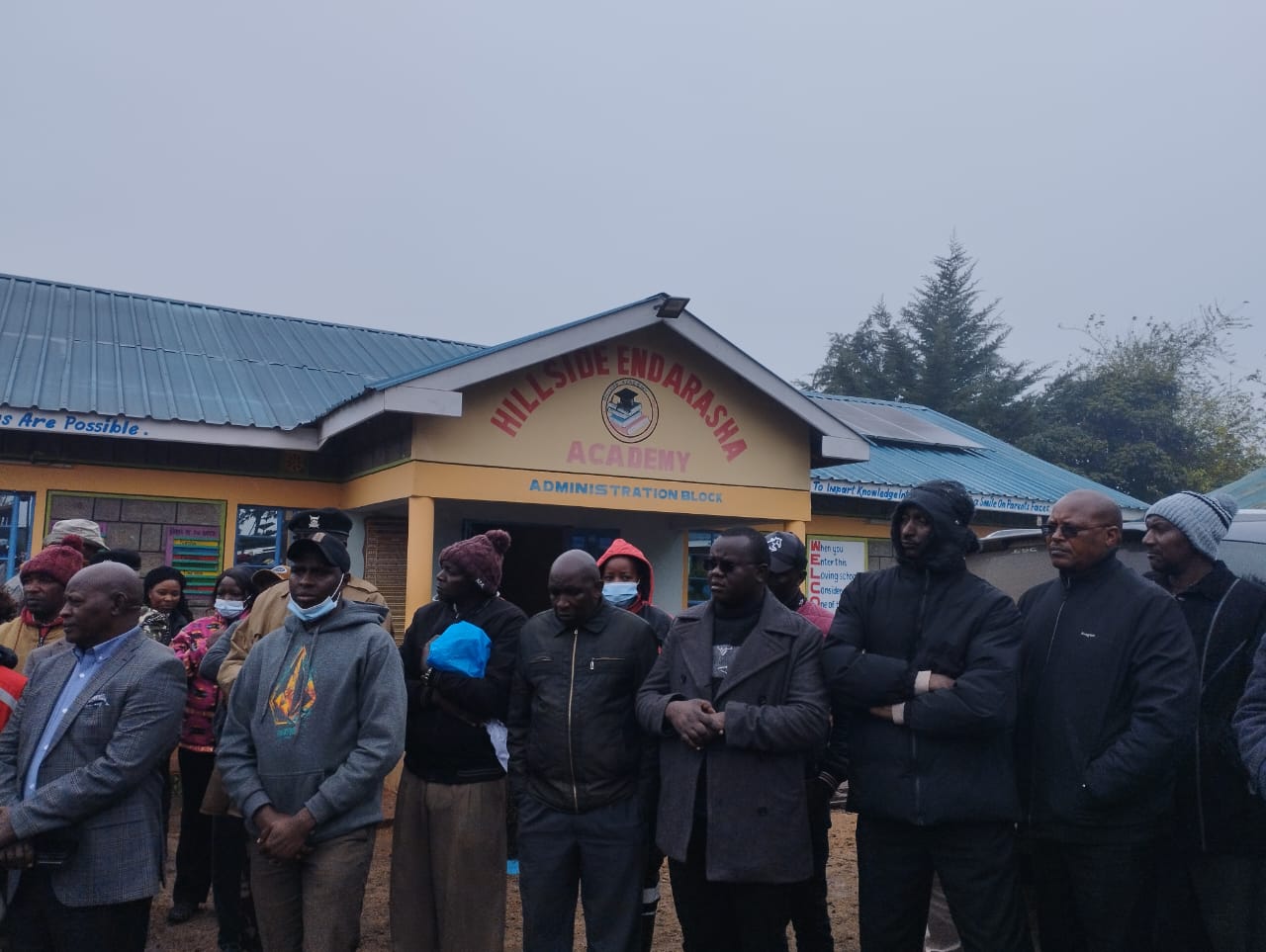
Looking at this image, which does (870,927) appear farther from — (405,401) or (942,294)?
(942,294)

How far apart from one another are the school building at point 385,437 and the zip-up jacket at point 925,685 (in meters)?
4.75

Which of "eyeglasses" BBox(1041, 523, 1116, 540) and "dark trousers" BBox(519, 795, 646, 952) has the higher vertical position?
"eyeglasses" BBox(1041, 523, 1116, 540)

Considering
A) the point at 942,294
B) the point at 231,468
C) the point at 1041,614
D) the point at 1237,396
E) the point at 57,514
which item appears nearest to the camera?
the point at 1041,614

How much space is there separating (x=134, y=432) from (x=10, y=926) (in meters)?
5.32

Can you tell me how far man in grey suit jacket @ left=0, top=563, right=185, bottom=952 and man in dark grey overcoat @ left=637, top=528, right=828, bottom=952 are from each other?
1.74 meters

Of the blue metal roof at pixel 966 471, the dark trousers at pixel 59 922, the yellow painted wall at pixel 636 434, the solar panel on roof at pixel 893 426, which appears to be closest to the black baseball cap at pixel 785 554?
the dark trousers at pixel 59 922

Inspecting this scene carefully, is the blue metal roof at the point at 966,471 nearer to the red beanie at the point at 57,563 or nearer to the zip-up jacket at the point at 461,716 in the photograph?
the zip-up jacket at the point at 461,716

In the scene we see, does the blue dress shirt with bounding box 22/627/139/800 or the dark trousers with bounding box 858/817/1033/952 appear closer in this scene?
the dark trousers with bounding box 858/817/1033/952

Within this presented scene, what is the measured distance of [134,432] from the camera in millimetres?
8031

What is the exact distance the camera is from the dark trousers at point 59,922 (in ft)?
11.0

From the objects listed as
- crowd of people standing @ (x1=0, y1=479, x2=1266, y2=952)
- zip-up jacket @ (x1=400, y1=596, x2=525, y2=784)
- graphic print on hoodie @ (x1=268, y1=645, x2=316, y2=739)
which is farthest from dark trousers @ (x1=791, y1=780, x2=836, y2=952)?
graphic print on hoodie @ (x1=268, y1=645, x2=316, y2=739)

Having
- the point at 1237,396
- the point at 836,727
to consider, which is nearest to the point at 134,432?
the point at 836,727

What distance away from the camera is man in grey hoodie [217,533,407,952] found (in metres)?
3.53

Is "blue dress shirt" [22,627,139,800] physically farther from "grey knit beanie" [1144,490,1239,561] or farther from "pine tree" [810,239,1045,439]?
"pine tree" [810,239,1045,439]
